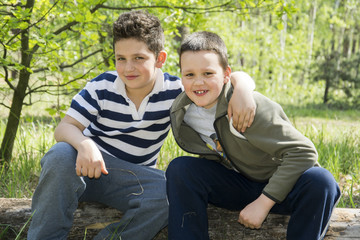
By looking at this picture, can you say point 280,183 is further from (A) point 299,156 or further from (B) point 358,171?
(B) point 358,171

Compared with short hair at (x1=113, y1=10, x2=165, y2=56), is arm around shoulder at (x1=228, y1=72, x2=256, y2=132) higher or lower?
lower

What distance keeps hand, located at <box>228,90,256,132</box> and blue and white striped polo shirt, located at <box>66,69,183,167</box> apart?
448 millimetres

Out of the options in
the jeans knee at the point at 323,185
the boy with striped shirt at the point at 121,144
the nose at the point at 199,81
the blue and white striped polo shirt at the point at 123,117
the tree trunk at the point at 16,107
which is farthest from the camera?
the tree trunk at the point at 16,107

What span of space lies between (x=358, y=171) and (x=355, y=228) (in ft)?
4.93

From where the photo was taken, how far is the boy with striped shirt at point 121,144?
169 centimetres

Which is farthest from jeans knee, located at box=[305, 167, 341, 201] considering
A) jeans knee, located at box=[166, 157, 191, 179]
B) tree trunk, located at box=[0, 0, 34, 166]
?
tree trunk, located at box=[0, 0, 34, 166]

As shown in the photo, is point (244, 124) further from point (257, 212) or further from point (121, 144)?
point (121, 144)

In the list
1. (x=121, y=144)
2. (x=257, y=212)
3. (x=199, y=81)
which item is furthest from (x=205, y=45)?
(x=257, y=212)

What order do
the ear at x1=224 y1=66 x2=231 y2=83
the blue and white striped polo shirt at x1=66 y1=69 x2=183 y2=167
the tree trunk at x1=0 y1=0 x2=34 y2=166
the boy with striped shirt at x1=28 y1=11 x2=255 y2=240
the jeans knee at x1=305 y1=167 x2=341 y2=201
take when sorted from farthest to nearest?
the tree trunk at x1=0 y1=0 x2=34 y2=166 < the blue and white striped polo shirt at x1=66 y1=69 x2=183 y2=167 < the ear at x1=224 y1=66 x2=231 y2=83 < the boy with striped shirt at x1=28 y1=11 x2=255 y2=240 < the jeans knee at x1=305 y1=167 x2=341 y2=201

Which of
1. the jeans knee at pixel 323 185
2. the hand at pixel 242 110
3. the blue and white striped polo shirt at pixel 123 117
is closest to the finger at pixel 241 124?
the hand at pixel 242 110

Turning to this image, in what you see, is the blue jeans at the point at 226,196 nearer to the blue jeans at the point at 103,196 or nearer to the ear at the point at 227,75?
the blue jeans at the point at 103,196

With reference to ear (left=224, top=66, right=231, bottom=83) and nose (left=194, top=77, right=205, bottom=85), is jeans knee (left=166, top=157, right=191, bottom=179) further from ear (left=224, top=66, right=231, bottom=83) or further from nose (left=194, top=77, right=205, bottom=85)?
ear (left=224, top=66, right=231, bottom=83)

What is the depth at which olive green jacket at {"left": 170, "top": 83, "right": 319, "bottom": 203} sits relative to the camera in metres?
1.62

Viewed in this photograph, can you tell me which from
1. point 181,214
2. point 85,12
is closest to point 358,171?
point 181,214
